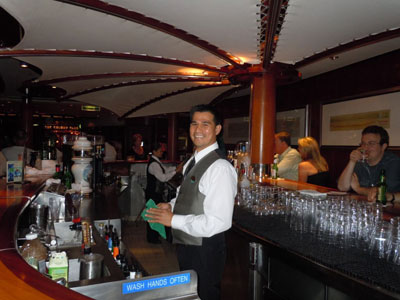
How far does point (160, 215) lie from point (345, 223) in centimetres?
117

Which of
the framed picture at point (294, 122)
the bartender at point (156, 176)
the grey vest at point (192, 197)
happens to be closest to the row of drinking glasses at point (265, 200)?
the grey vest at point (192, 197)

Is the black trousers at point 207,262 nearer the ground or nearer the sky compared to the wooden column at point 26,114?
nearer the ground

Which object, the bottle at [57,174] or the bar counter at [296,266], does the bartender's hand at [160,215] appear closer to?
the bar counter at [296,266]

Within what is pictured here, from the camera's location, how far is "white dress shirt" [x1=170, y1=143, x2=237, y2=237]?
1.69m

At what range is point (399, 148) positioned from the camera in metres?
4.50

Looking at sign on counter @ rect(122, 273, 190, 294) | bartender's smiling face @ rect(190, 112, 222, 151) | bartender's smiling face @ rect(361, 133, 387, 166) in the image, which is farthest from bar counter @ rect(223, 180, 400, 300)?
sign on counter @ rect(122, 273, 190, 294)

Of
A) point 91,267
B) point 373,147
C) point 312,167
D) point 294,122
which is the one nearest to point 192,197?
point 91,267

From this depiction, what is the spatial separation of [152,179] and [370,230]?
13.3 ft

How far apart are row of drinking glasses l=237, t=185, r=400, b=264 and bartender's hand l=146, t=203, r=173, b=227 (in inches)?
38.6

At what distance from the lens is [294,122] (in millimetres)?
7000

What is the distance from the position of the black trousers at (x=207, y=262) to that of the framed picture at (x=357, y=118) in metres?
3.85

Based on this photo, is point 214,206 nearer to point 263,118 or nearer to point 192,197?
point 192,197

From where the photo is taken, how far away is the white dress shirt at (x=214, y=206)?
5.54 ft

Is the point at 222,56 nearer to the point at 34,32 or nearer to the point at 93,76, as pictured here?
the point at 34,32
